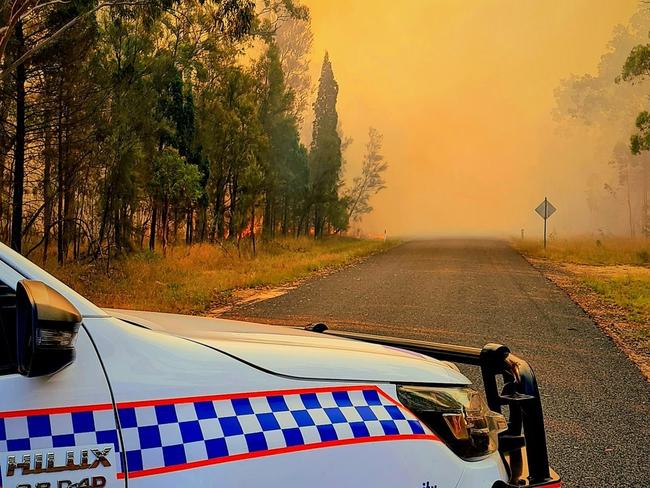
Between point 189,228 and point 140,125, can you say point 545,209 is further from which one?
point 140,125

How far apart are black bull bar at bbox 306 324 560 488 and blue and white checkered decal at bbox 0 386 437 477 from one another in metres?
0.58

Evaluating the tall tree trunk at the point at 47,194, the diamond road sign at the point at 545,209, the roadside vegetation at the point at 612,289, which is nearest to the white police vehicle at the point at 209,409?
the roadside vegetation at the point at 612,289

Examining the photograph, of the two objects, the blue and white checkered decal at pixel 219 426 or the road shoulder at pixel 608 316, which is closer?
the blue and white checkered decal at pixel 219 426

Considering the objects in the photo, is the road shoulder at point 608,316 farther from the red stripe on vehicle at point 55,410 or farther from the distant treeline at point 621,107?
the distant treeline at point 621,107

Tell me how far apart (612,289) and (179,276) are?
385 inches

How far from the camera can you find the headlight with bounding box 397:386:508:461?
176cm

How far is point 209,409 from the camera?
141 cm

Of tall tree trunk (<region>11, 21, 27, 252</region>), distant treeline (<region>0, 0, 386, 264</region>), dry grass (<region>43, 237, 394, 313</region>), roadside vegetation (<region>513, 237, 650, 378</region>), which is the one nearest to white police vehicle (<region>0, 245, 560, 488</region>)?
roadside vegetation (<region>513, 237, 650, 378</region>)

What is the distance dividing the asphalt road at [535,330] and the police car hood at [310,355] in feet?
6.70

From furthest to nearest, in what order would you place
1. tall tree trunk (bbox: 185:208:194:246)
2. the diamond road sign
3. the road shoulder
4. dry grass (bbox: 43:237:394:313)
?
1. the diamond road sign
2. tall tree trunk (bbox: 185:208:194:246)
3. dry grass (bbox: 43:237:394:313)
4. the road shoulder

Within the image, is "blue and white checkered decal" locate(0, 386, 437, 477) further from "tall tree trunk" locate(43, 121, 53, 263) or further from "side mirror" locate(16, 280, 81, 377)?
"tall tree trunk" locate(43, 121, 53, 263)

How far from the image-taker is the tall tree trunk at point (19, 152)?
1230 cm

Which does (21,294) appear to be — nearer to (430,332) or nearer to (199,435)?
(199,435)

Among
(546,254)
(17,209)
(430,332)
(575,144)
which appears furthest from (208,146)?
(575,144)
